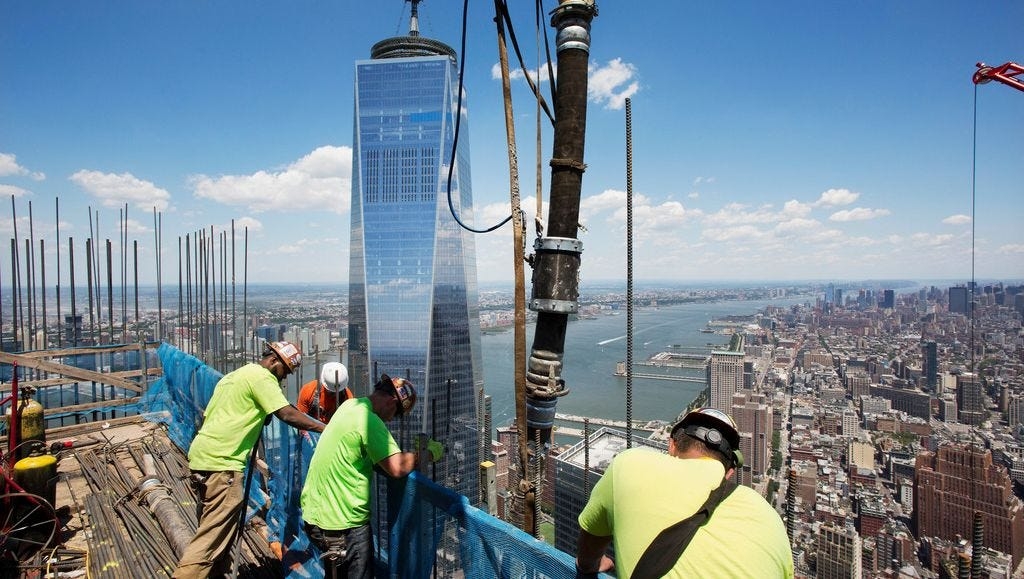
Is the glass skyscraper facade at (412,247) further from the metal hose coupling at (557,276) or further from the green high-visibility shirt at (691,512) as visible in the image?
the green high-visibility shirt at (691,512)

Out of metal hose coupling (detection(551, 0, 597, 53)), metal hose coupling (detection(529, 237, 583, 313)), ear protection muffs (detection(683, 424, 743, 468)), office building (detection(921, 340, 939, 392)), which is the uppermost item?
metal hose coupling (detection(551, 0, 597, 53))

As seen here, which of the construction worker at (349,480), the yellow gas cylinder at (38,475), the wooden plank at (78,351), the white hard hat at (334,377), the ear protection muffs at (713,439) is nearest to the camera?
the ear protection muffs at (713,439)

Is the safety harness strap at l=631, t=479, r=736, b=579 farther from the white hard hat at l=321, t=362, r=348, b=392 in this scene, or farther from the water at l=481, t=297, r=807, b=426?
the water at l=481, t=297, r=807, b=426

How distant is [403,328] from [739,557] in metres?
42.0

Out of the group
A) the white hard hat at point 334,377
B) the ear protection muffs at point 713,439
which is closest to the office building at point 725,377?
the white hard hat at point 334,377

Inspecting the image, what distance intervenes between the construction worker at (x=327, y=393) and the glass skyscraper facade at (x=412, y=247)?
122ft

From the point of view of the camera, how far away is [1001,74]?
358 inches

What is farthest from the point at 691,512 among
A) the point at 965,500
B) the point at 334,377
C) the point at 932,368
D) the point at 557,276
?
the point at 932,368

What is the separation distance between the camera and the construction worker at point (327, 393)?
7.39 feet

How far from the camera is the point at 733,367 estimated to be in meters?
35.1

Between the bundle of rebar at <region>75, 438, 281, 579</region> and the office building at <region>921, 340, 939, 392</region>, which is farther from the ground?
the bundle of rebar at <region>75, 438, 281, 579</region>

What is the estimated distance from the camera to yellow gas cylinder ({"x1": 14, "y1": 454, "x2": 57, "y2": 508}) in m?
2.74

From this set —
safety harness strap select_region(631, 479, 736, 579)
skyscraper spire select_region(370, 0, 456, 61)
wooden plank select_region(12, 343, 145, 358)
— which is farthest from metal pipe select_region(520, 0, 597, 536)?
skyscraper spire select_region(370, 0, 456, 61)

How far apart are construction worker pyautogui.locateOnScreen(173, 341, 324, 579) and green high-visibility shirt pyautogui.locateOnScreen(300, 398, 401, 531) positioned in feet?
1.14
